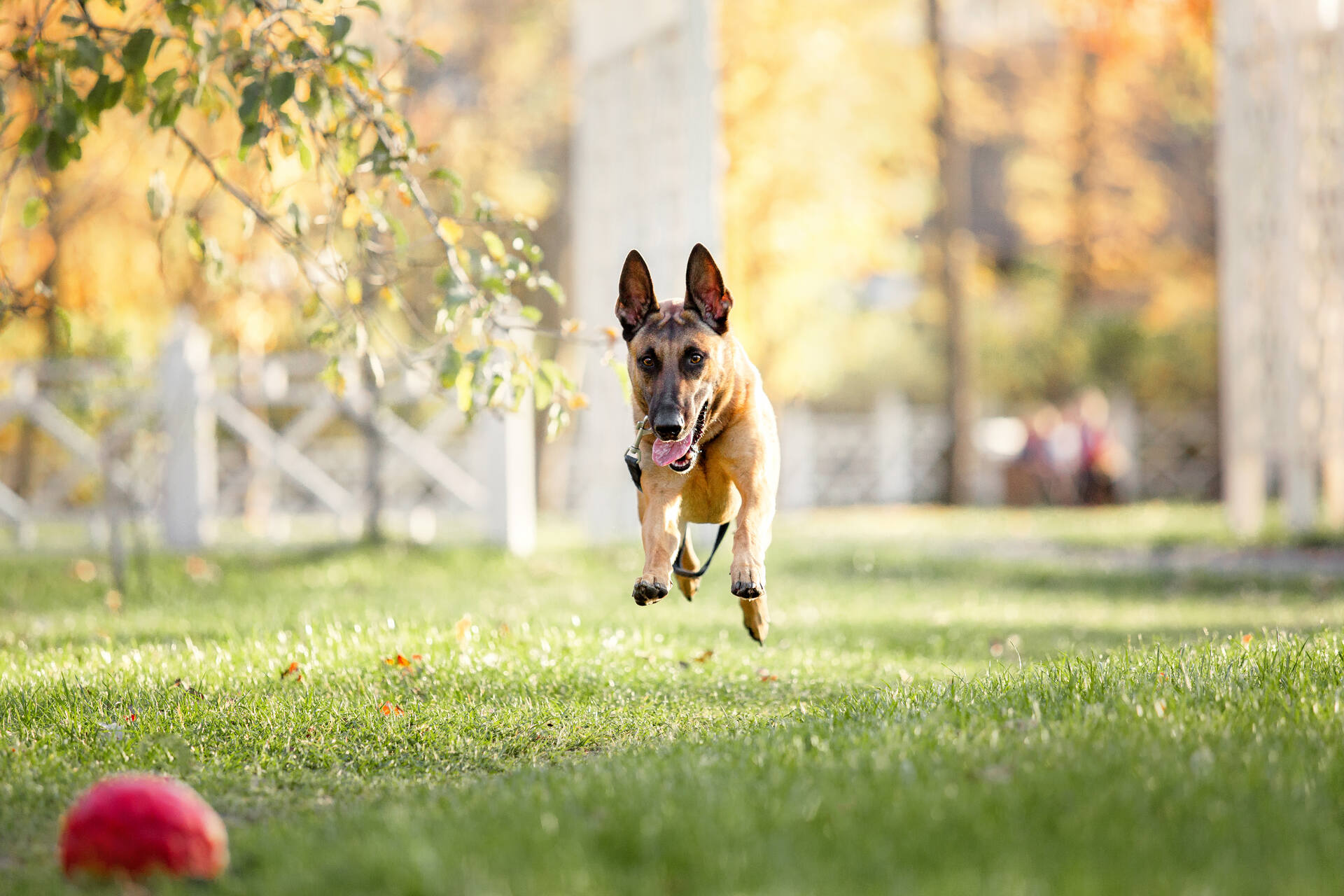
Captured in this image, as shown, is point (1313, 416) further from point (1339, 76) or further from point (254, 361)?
point (254, 361)

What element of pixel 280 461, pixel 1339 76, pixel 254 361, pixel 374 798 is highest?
pixel 1339 76

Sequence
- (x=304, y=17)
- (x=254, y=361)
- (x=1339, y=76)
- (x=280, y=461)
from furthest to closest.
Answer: (x=254, y=361), (x=280, y=461), (x=1339, y=76), (x=304, y=17)

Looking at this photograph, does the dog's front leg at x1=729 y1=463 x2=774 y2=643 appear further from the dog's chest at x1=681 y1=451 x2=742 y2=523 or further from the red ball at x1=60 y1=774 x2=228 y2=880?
the red ball at x1=60 y1=774 x2=228 y2=880

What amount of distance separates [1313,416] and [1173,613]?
18.2ft

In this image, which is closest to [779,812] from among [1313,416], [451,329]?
[451,329]

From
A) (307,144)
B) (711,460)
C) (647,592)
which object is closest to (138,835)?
(647,592)

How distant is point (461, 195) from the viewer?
5.54 metres

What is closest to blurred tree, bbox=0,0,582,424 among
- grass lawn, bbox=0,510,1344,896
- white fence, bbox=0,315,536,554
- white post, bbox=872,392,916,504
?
grass lawn, bbox=0,510,1344,896

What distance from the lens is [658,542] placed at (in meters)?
4.60

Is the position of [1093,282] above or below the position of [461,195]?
above

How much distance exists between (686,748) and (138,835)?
1861 mm

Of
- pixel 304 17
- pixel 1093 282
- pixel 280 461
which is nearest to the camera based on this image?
pixel 304 17

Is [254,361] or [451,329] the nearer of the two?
[451,329]

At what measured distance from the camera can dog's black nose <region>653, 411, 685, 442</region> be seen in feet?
14.0
